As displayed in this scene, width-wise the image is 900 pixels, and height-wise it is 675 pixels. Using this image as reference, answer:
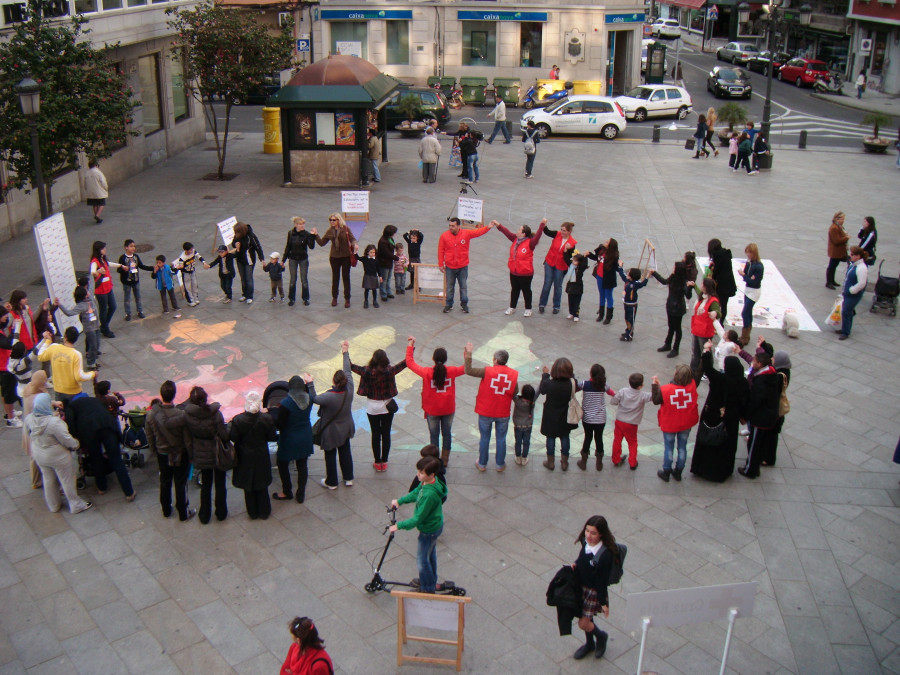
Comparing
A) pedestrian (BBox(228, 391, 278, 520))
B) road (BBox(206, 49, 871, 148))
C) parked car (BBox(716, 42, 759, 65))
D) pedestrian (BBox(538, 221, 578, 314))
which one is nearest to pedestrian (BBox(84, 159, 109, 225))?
pedestrian (BBox(538, 221, 578, 314))

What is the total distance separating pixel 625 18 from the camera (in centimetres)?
3853

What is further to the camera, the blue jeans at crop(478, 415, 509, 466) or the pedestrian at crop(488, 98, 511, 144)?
the pedestrian at crop(488, 98, 511, 144)

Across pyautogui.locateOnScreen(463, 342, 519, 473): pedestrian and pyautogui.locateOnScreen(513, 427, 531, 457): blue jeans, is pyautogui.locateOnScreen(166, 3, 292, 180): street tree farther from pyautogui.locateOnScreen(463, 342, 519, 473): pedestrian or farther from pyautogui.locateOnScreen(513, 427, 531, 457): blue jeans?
pyautogui.locateOnScreen(513, 427, 531, 457): blue jeans

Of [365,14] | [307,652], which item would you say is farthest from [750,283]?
[365,14]

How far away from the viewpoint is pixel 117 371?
12359 millimetres

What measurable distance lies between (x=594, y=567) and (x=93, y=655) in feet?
13.8

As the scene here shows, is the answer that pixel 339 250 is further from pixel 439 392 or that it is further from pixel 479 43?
pixel 479 43

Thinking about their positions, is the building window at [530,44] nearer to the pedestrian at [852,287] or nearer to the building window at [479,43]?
the building window at [479,43]

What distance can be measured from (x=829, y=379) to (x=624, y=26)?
30.2m

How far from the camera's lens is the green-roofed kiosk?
70.1 feet

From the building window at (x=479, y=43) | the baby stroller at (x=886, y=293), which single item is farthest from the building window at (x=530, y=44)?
the baby stroller at (x=886, y=293)

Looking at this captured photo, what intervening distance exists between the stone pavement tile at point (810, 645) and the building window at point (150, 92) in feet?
74.2

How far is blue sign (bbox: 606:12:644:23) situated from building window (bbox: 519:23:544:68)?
118 inches

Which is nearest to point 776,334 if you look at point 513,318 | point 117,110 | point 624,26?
point 513,318
